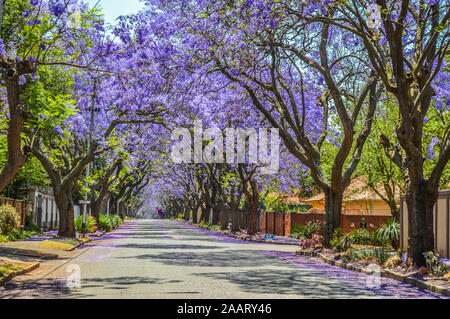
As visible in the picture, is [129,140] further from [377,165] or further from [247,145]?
[377,165]

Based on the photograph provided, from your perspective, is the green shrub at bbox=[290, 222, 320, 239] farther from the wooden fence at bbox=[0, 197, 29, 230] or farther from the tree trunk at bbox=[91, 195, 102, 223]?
the wooden fence at bbox=[0, 197, 29, 230]

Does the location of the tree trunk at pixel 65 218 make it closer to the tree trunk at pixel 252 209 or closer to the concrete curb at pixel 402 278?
the concrete curb at pixel 402 278

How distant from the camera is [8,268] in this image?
44.3ft

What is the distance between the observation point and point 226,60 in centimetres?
2141

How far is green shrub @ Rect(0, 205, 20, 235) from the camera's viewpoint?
26172 mm

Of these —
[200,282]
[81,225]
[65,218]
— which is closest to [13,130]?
A: [200,282]

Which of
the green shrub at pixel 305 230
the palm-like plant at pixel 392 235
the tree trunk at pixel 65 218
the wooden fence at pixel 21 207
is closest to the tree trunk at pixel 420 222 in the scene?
the palm-like plant at pixel 392 235

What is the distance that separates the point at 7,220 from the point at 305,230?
1774cm

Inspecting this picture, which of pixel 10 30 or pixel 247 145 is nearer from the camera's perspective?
pixel 10 30

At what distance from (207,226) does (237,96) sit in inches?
1280

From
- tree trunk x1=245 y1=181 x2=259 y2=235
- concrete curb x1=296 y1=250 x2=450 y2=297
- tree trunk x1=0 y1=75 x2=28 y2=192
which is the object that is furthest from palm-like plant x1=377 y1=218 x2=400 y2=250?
tree trunk x1=0 y1=75 x2=28 y2=192

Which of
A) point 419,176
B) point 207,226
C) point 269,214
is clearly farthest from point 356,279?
point 207,226

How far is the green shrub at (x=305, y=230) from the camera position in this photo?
113 ft

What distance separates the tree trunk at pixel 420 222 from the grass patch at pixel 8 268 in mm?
9921
